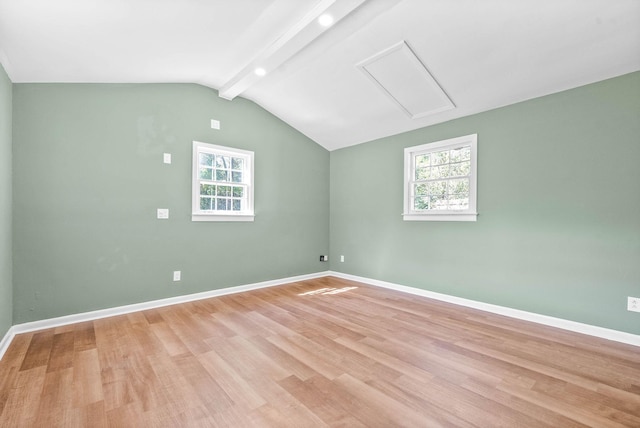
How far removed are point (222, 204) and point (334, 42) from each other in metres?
2.61

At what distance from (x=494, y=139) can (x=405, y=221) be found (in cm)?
158

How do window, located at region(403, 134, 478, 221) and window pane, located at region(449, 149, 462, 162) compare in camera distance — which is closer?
window, located at region(403, 134, 478, 221)

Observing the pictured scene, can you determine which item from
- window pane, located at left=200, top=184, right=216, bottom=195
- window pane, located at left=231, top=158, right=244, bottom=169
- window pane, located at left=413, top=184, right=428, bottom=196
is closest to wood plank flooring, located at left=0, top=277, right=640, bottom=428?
window pane, located at left=200, top=184, right=216, bottom=195

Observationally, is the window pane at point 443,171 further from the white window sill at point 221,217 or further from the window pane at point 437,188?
the white window sill at point 221,217

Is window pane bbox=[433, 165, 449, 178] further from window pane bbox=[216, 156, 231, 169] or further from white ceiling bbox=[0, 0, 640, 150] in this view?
window pane bbox=[216, 156, 231, 169]

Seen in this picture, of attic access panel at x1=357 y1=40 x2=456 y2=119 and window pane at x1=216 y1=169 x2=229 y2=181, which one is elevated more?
attic access panel at x1=357 y1=40 x2=456 y2=119

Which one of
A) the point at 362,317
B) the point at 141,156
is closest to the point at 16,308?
the point at 141,156

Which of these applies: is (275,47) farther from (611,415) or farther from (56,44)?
(611,415)

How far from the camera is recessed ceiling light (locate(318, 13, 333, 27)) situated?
8.18 feet

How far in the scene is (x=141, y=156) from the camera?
11.7 ft

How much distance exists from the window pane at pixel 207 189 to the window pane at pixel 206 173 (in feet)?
0.36

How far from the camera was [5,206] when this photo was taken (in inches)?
104

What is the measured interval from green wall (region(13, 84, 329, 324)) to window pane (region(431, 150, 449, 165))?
2469 mm

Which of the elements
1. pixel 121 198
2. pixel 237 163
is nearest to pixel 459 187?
pixel 237 163
